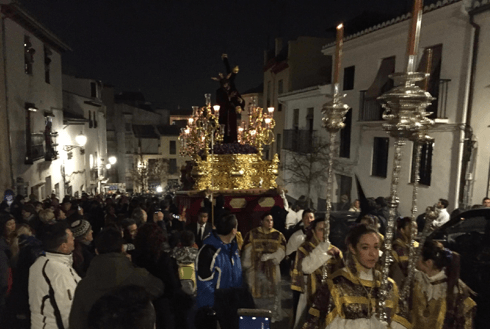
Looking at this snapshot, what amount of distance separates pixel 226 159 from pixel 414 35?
7.47 m

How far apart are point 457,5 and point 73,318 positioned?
12400 mm

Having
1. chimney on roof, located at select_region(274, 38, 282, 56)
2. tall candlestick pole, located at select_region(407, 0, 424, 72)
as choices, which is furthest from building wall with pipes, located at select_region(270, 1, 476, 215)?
chimney on roof, located at select_region(274, 38, 282, 56)

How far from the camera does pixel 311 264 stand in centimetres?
326

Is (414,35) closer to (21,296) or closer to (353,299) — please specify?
(353,299)

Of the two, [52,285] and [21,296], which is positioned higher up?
[52,285]

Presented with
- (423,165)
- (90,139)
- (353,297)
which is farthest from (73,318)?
(90,139)

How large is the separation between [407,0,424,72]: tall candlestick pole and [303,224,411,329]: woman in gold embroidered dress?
145 centimetres

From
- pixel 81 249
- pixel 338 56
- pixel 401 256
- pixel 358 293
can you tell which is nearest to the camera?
pixel 338 56

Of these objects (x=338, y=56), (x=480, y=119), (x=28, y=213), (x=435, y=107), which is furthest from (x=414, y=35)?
(x=435, y=107)

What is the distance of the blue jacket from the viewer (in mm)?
3762

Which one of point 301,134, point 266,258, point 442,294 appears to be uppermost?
point 301,134

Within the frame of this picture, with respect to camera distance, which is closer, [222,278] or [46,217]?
[222,278]

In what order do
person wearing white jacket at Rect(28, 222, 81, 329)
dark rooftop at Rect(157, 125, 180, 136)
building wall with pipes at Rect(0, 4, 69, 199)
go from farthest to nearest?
1. dark rooftop at Rect(157, 125, 180, 136)
2. building wall with pipes at Rect(0, 4, 69, 199)
3. person wearing white jacket at Rect(28, 222, 81, 329)

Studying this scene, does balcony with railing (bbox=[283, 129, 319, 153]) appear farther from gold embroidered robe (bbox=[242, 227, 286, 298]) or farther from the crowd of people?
the crowd of people
